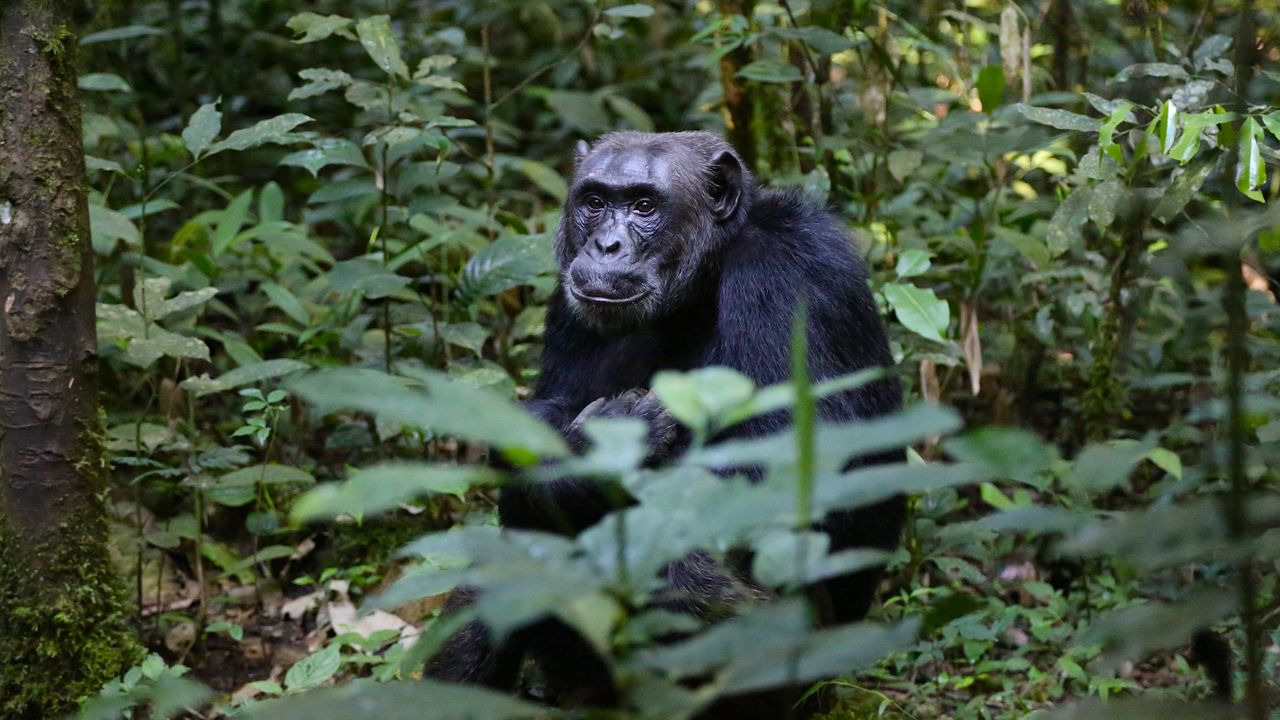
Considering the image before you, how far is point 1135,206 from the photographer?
17.1 feet

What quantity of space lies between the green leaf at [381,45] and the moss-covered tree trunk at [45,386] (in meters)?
1.78

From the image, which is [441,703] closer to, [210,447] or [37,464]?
[37,464]

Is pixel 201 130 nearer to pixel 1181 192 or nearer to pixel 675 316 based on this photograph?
pixel 675 316

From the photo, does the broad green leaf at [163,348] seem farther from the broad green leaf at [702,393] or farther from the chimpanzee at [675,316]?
the broad green leaf at [702,393]

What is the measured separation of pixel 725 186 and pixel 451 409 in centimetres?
393

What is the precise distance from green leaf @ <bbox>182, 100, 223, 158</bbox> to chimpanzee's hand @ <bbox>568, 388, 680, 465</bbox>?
7.29ft

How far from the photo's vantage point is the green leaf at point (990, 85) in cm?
623

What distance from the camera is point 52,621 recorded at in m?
4.66

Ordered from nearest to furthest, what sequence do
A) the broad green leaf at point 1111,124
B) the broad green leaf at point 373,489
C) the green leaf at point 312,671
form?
the broad green leaf at point 373,489 → the green leaf at point 312,671 → the broad green leaf at point 1111,124

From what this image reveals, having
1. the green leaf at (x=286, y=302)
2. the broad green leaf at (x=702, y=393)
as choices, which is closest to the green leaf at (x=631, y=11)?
the green leaf at (x=286, y=302)

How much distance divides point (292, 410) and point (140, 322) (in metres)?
1.24

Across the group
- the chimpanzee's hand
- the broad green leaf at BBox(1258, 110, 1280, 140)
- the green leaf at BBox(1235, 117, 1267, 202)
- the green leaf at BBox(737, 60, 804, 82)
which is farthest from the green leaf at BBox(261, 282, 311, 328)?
the broad green leaf at BBox(1258, 110, 1280, 140)

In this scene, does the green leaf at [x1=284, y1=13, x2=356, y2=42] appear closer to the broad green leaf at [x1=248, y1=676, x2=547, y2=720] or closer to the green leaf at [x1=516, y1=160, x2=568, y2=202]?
the green leaf at [x1=516, y1=160, x2=568, y2=202]

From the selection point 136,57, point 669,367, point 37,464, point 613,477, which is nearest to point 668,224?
point 669,367
